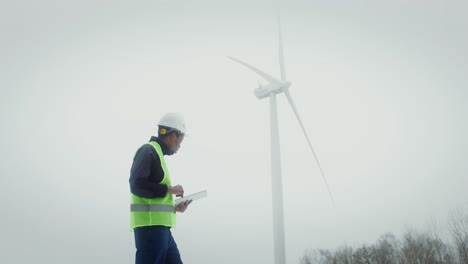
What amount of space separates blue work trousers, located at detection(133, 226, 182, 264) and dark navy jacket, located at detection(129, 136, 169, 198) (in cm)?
42

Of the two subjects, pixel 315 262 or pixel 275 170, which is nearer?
pixel 275 170

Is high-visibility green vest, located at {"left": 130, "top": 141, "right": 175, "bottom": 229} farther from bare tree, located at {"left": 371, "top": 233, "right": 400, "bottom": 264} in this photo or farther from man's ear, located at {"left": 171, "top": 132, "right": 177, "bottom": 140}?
bare tree, located at {"left": 371, "top": 233, "right": 400, "bottom": 264}

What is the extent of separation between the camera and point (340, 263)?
62750 mm

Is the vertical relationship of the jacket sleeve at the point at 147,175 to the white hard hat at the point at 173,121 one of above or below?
below

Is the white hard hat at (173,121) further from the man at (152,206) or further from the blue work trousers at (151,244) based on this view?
the blue work trousers at (151,244)

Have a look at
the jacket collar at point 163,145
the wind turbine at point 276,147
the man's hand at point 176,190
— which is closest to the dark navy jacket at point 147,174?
the man's hand at point 176,190

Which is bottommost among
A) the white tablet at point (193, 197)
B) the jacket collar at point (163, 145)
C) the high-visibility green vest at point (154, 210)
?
the high-visibility green vest at point (154, 210)

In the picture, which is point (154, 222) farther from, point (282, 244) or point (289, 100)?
point (289, 100)

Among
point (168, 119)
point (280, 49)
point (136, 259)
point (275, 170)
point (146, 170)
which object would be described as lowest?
point (136, 259)

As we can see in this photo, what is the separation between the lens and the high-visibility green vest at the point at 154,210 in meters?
4.44

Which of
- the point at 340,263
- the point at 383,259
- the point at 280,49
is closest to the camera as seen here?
the point at 280,49

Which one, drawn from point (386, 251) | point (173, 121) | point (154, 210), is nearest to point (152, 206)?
point (154, 210)

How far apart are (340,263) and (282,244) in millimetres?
44988

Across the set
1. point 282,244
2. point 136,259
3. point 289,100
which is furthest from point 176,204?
point 289,100
